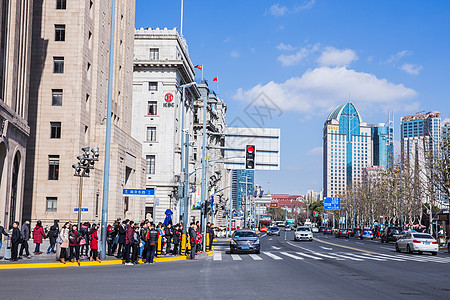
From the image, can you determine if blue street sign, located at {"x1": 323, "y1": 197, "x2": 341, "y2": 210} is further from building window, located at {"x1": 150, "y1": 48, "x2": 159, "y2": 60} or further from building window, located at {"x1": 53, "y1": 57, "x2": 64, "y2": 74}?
building window, located at {"x1": 53, "y1": 57, "x2": 64, "y2": 74}

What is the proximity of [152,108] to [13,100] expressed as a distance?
34.2 metres

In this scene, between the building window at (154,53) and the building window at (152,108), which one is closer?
the building window at (152,108)

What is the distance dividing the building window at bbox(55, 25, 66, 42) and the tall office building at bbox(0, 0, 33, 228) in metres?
7.16

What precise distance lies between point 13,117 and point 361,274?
1023 inches

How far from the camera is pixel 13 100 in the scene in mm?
37281

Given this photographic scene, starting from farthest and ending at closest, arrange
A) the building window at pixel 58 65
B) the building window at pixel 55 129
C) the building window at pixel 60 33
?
the building window at pixel 60 33, the building window at pixel 58 65, the building window at pixel 55 129

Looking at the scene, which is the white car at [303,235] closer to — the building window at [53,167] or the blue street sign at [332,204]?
the building window at [53,167]

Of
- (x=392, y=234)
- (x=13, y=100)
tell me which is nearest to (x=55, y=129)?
(x=13, y=100)

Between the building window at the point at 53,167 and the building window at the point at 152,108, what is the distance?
2533 centimetres

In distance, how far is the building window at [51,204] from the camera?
1802 inches

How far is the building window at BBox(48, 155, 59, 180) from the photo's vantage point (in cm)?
4634

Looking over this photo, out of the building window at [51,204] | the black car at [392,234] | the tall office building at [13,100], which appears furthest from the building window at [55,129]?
the black car at [392,234]

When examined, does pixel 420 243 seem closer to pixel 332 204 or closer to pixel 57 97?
pixel 57 97

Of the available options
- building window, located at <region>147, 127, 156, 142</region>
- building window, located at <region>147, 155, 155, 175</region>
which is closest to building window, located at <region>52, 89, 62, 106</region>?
building window, located at <region>147, 127, 156, 142</region>
